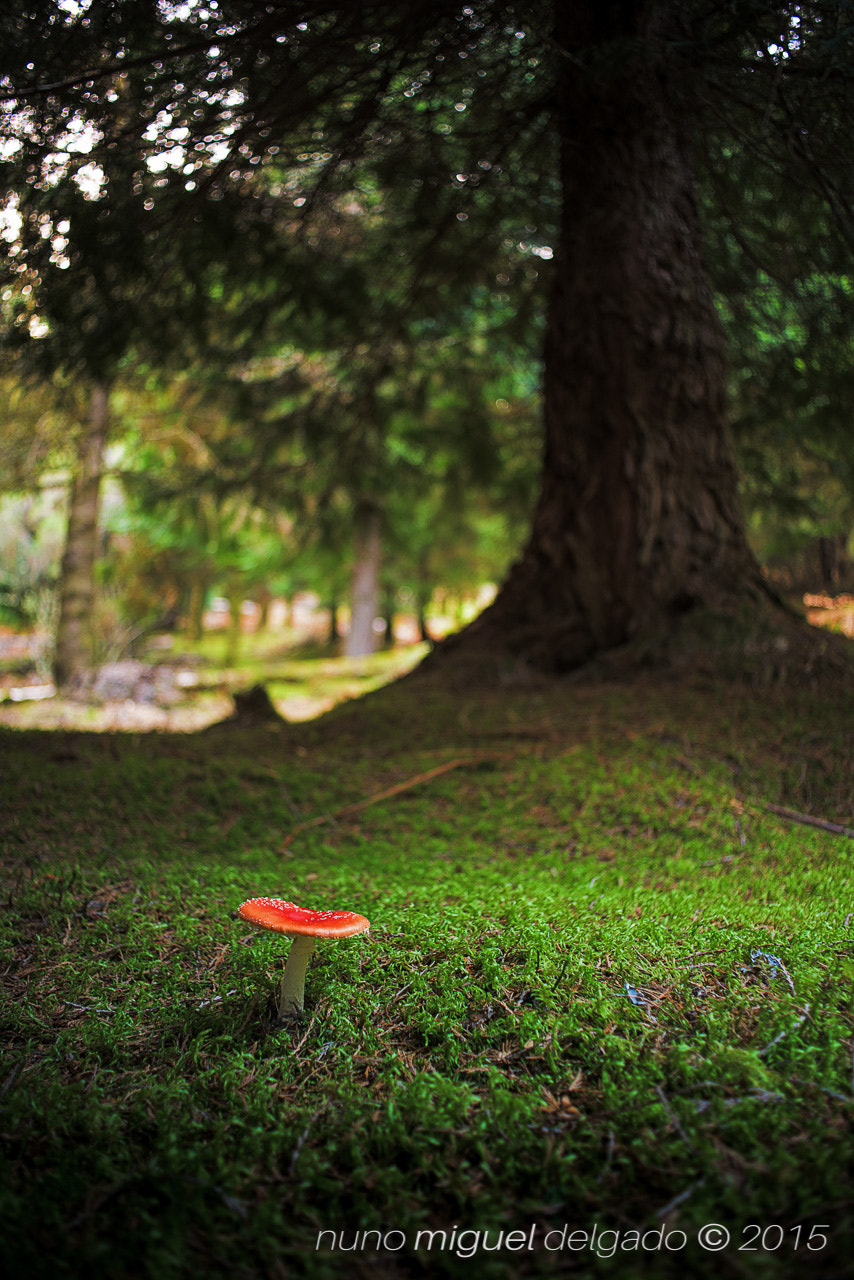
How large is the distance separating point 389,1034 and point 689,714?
240 centimetres

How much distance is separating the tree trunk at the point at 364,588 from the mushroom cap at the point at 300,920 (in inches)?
486

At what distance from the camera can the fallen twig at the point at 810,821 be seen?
277 centimetres

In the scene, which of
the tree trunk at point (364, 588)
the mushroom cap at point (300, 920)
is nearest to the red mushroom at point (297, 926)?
the mushroom cap at point (300, 920)

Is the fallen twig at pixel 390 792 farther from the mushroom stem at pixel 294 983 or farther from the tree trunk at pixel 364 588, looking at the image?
the tree trunk at pixel 364 588

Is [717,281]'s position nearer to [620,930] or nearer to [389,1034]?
[620,930]

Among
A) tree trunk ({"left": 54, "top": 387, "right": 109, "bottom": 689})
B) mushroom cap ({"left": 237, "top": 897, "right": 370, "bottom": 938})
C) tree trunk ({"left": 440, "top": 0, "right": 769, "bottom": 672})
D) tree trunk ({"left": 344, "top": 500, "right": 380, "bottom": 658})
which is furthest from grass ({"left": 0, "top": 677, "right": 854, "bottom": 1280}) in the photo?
tree trunk ({"left": 344, "top": 500, "right": 380, "bottom": 658})

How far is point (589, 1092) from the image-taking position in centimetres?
150

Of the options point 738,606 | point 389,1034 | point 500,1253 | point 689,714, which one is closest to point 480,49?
point 738,606

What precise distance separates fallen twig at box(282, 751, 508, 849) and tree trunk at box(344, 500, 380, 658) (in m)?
10.6

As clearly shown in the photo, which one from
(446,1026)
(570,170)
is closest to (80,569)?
(570,170)

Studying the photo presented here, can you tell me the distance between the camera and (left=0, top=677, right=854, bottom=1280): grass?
1214 mm

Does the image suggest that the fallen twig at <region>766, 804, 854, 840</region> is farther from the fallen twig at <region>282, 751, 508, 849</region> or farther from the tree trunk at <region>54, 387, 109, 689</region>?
the tree trunk at <region>54, 387, 109, 689</region>

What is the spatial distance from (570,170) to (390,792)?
3.87m

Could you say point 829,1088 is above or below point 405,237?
below
